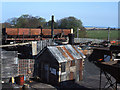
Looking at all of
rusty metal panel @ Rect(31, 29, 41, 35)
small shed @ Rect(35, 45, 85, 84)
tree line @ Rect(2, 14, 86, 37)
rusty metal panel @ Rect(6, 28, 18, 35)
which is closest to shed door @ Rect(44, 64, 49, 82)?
small shed @ Rect(35, 45, 85, 84)

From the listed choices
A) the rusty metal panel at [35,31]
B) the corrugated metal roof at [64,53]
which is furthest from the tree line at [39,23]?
the corrugated metal roof at [64,53]

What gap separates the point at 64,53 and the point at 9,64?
5564mm

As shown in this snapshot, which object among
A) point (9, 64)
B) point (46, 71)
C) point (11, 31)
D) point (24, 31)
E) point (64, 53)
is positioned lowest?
point (46, 71)

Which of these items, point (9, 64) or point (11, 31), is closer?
point (9, 64)

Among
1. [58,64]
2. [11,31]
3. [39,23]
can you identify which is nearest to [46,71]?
[58,64]

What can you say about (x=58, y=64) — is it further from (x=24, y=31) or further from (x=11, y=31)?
(x=24, y=31)

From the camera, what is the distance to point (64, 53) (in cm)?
1415

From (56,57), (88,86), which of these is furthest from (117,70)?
(56,57)

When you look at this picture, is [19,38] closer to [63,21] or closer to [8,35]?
[8,35]

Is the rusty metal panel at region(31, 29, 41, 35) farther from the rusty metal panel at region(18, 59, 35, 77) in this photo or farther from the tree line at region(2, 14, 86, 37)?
the tree line at region(2, 14, 86, 37)

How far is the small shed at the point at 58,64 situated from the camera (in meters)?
13.1

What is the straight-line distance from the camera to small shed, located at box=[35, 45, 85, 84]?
1310cm

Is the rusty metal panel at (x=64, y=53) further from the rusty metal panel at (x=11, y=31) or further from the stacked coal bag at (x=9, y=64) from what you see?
the rusty metal panel at (x=11, y=31)

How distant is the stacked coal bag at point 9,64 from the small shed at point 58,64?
2.19m
